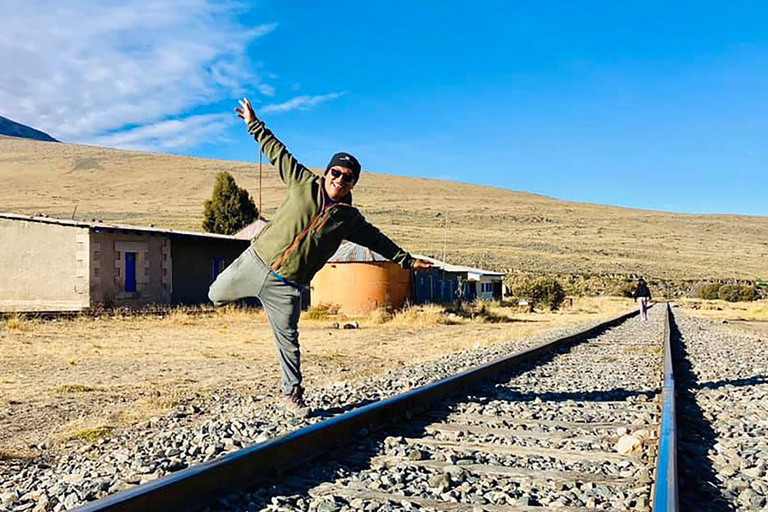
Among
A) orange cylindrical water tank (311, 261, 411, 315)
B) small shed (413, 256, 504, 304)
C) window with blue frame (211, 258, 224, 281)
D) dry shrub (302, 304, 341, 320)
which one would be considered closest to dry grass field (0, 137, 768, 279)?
small shed (413, 256, 504, 304)

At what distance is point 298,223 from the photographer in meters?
5.48

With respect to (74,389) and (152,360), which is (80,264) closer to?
(152,360)

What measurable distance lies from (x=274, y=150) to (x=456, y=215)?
9015 centimetres

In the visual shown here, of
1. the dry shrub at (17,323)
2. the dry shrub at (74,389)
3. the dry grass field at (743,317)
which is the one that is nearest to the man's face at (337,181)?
the dry shrub at (74,389)

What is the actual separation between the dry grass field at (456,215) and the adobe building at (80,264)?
4002cm

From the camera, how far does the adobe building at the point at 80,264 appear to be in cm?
2348

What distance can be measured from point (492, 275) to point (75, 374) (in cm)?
3726

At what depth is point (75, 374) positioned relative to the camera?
11.0m

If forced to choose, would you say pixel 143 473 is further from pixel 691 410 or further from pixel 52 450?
pixel 691 410

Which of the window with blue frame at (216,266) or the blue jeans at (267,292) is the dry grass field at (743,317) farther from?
the window with blue frame at (216,266)

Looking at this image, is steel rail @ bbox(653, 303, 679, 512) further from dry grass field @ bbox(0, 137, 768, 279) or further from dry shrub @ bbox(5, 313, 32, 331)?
dry grass field @ bbox(0, 137, 768, 279)

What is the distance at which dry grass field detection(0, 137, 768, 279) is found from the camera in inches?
2901

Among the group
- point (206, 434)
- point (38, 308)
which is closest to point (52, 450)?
point (206, 434)

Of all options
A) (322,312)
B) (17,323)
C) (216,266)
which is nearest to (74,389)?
(17,323)
